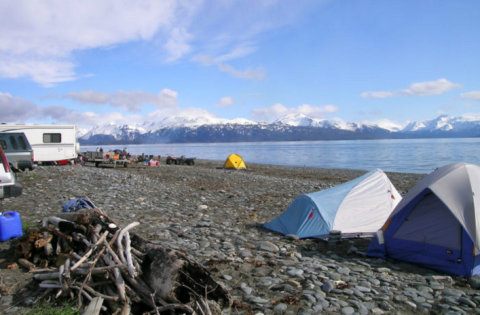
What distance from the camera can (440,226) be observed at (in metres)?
7.61

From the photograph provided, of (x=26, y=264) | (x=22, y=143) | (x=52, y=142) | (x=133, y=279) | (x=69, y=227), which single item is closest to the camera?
(x=133, y=279)

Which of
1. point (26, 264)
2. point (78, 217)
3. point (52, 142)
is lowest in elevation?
point (26, 264)

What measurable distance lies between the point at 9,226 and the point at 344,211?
8.02 metres

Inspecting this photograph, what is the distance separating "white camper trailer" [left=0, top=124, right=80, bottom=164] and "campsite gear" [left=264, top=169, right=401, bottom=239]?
24.4 metres

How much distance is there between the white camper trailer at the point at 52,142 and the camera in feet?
92.6

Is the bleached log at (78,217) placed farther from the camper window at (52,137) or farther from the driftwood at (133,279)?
the camper window at (52,137)

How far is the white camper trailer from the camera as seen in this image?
28.2 metres

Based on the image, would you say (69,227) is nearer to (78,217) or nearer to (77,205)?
(78,217)

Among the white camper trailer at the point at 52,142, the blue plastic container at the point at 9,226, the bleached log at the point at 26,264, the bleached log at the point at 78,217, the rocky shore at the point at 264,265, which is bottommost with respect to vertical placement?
the rocky shore at the point at 264,265

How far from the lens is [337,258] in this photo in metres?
8.02

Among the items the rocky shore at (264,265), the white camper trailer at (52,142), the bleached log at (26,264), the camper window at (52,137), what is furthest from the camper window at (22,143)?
the bleached log at (26,264)

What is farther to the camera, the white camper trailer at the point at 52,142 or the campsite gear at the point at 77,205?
the white camper trailer at the point at 52,142

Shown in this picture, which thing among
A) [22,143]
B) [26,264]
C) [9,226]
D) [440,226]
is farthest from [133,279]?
[22,143]

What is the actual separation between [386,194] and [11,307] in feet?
30.2
